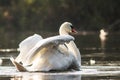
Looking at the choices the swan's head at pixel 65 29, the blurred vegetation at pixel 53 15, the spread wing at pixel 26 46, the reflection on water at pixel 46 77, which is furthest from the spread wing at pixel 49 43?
the blurred vegetation at pixel 53 15

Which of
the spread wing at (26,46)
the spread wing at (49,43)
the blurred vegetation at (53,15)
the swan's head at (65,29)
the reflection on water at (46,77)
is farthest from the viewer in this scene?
the blurred vegetation at (53,15)

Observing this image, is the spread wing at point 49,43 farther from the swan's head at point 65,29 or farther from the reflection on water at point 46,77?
the swan's head at point 65,29

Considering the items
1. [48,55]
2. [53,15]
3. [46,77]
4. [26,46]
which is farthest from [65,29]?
[53,15]

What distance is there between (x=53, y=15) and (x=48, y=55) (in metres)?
44.9

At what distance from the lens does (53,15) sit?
64.9 m

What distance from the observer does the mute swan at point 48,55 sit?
774 inches

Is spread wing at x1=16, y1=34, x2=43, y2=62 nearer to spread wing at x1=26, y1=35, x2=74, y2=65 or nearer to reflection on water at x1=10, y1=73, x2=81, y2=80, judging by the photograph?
spread wing at x1=26, y1=35, x2=74, y2=65

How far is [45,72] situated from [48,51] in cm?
98

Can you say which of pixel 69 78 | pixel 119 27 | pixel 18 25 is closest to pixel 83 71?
pixel 69 78

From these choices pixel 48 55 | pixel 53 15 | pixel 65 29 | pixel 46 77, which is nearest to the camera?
pixel 46 77

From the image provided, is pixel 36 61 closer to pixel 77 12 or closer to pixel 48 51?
pixel 48 51

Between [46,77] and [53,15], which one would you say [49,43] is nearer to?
[46,77]

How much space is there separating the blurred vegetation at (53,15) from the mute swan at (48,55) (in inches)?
1270

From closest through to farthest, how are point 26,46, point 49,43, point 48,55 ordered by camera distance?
point 49,43 < point 48,55 < point 26,46
